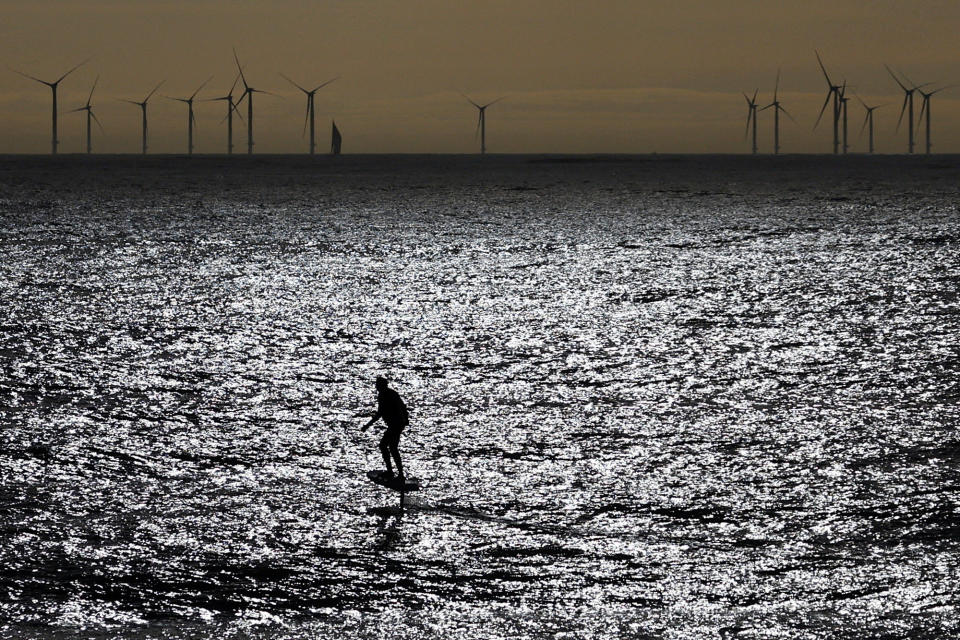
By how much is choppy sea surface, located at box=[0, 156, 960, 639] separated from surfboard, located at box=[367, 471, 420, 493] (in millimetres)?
412

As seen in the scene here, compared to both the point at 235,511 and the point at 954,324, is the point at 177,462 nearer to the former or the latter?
the point at 235,511

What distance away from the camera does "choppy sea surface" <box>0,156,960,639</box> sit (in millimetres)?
24984

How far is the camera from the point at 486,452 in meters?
36.6

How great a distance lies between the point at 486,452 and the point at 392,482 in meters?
4.63

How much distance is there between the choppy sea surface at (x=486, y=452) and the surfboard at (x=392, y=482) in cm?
41

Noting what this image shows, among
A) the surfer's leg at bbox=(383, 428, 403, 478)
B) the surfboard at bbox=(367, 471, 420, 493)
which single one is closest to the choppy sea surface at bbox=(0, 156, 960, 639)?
the surfboard at bbox=(367, 471, 420, 493)

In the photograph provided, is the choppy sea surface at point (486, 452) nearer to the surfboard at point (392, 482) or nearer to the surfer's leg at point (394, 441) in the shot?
the surfboard at point (392, 482)

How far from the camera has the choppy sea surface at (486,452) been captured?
984 inches

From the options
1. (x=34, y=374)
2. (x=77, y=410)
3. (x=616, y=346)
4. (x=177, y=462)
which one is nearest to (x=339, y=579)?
(x=177, y=462)

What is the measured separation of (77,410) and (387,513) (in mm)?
15520

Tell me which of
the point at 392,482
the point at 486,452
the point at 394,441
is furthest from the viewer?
the point at 486,452

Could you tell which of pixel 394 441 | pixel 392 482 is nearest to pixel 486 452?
pixel 392 482

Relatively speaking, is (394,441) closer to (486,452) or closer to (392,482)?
(392,482)

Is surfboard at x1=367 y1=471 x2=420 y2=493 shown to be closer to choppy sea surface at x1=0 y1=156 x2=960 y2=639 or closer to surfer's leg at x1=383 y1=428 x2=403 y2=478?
choppy sea surface at x1=0 y1=156 x2=960 y2=639
